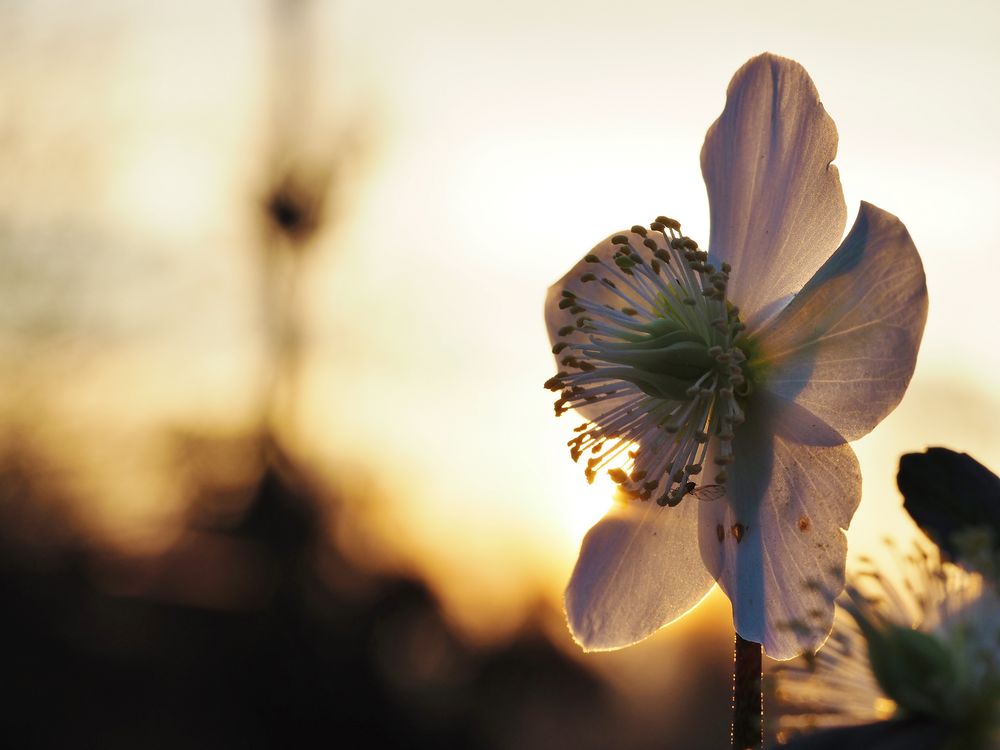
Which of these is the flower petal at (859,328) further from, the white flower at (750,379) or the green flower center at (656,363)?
the green flower center at (656,363)

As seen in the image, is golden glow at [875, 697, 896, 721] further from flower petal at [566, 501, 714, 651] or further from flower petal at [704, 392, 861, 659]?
flower petal at [566, 501, 714, 651]

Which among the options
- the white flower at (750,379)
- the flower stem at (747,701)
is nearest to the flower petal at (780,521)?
the white flower at (750,379)

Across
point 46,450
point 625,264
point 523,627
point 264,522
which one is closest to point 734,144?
point 625,264

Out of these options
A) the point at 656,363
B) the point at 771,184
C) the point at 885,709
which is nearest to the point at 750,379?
the point at 656,363

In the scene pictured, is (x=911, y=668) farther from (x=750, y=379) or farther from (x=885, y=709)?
(x=750, y=379)

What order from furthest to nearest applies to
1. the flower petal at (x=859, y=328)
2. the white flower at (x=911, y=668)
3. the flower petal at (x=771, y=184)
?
the flower petal at (x=771, y=184), the flower petal at (x=859, y=328), the white flower at (x=911, y=668)

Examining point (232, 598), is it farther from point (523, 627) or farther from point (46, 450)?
point (523, 627)

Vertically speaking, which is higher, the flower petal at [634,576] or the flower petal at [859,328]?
the flower petal at [859,328]
